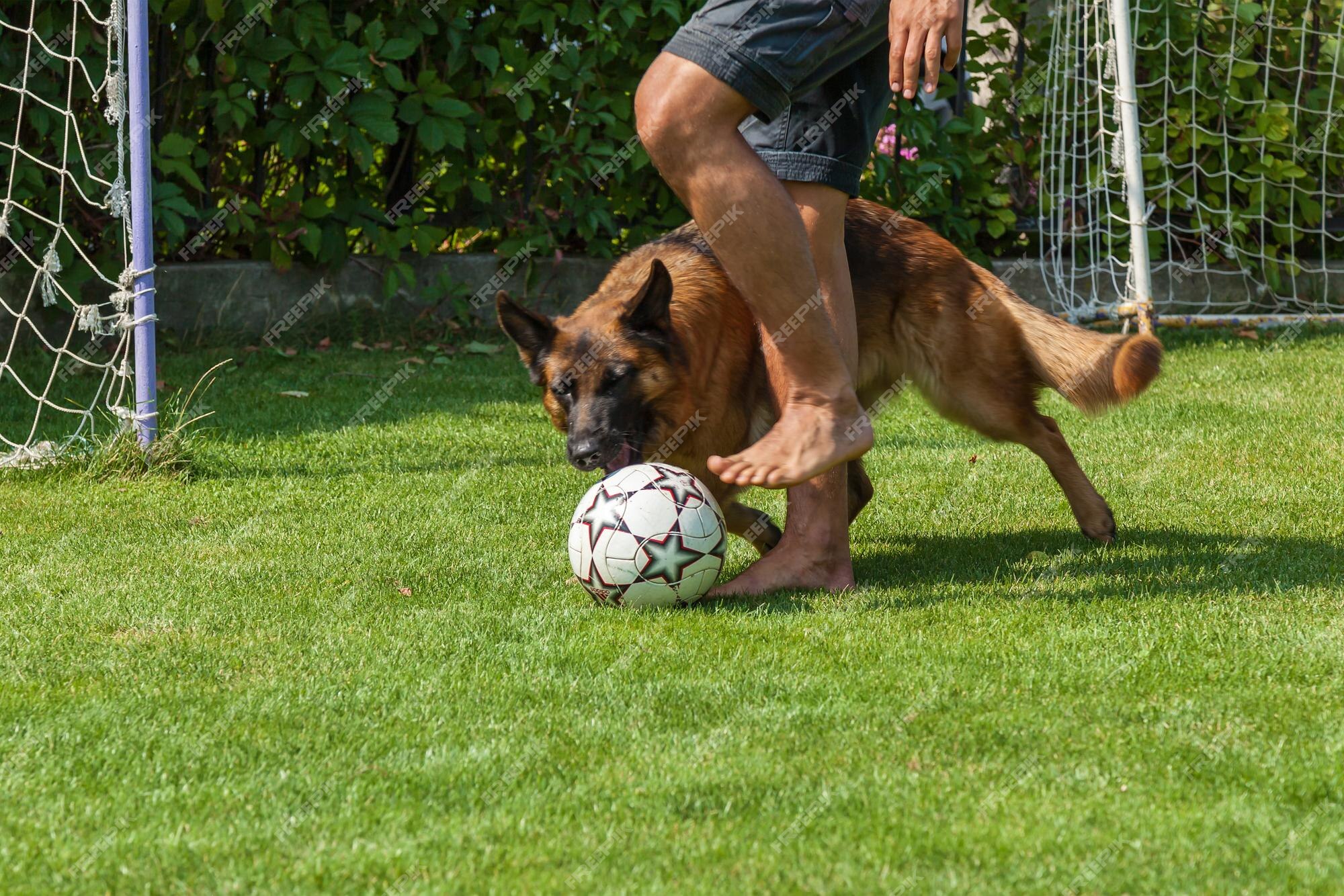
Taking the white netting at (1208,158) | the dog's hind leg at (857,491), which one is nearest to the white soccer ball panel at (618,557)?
the dog's hind leg at (857,491)

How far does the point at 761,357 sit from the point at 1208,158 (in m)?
5.84

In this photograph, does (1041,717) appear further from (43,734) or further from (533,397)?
(533,397)

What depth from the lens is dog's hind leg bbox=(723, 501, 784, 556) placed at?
4.11 metres

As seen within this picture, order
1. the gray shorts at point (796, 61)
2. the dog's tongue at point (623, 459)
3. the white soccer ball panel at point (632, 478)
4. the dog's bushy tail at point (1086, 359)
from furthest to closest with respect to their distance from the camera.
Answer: the dog's bushy tail at point (1086, 359), the dog's tongue at point (623, 459), the white soccer ball panel at point (632, 478), the gray shorts at point (796, 61)

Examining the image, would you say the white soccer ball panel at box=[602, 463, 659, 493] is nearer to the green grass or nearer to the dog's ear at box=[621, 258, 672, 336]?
the green grass

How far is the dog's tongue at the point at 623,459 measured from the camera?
3.80m

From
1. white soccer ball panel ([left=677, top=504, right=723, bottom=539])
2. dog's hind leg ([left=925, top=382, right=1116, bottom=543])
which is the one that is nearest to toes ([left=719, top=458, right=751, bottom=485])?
white soccer ball panel ([left=677, top=504, right=723, bottom=539])

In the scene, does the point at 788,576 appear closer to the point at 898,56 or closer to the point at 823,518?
the point at 823,518

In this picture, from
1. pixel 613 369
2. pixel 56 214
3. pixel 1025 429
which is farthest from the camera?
pixel 56 214

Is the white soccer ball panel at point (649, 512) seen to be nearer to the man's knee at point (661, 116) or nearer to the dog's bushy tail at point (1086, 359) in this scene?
the man's knee at point (661, 116)

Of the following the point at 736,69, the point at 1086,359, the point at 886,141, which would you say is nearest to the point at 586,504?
the point at 736,69

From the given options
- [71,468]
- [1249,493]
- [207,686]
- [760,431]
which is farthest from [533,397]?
[207,686]

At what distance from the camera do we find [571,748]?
253 centimetres

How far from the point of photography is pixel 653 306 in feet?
12.3
